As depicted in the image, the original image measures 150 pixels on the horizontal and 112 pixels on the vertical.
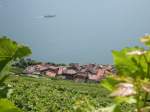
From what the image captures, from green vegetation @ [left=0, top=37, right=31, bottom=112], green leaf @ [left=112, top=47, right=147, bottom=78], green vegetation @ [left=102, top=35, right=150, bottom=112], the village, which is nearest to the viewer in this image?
green vegetation @ [left=102, top=35, right=150, bottom=112]

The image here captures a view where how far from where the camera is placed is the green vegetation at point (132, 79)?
1000 mm

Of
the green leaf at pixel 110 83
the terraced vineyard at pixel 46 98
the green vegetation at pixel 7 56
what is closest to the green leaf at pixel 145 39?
the green leaf at pixel 110 83

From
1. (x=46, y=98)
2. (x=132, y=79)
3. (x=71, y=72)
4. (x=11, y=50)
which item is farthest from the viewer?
(x=71, y=72)

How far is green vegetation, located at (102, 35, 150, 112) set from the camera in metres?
1.00

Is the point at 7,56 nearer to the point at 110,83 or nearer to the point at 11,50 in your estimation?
the point at 11,50

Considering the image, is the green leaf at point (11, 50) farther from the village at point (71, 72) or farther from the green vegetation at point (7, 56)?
the village at point (71, 72)

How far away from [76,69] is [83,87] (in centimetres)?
494

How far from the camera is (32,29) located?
17262 cm

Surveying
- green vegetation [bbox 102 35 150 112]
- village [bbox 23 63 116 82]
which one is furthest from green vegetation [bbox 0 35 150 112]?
village [bbox 23 63 116 82]

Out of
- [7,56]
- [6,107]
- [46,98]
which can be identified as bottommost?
[46,98]

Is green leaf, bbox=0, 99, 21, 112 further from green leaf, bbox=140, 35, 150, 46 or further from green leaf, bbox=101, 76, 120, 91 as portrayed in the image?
green leaf, bbox=140, 35, 150, 46

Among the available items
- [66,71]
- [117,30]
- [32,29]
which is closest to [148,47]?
[66,71]

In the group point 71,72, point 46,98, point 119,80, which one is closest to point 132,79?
point 119,80

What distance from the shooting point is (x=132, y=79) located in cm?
104
